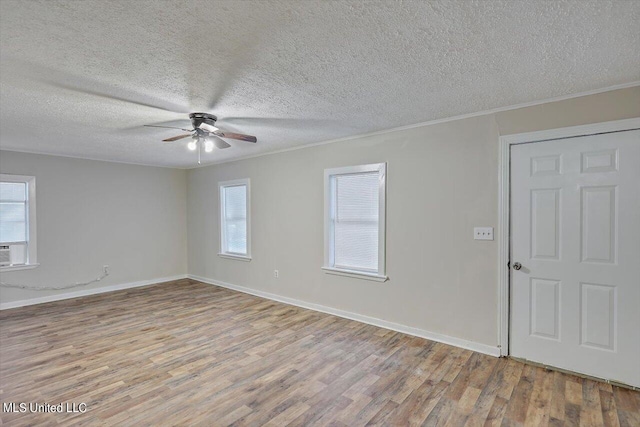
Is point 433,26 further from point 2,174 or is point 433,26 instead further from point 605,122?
point 2,174

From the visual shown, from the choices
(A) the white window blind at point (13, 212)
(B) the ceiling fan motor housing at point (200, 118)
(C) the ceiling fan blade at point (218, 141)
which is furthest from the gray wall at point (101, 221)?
(B) the ceiling fan motor housing at point (200, 118)

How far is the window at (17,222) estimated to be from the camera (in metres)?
4.64

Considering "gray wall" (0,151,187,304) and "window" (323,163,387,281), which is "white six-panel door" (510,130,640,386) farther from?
"gray wall" (0,151,187,304)

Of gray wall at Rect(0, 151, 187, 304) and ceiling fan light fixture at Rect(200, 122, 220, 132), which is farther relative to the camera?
gray wall at Rect(0, 151, 187, 304)

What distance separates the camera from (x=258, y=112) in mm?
3025

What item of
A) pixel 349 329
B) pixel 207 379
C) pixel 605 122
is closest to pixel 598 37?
pixel 605 122

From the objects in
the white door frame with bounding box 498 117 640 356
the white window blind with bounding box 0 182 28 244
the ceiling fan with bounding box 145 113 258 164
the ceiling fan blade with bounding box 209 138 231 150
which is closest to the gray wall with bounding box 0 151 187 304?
the white window blind with bounding box 0 182 28 244

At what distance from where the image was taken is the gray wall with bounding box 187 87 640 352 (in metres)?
3.02

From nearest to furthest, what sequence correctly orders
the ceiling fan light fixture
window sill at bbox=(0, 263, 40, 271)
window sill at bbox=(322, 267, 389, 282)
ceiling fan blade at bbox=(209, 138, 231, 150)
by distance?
1. the ceiling fan light fixture
2. ceiling fan blade at bbox=(209, 138, 231, 150)
3. window sill at bbox=(322, 267, 389, 282)
4. window sill at bbox=(0, 263, 40, 271)

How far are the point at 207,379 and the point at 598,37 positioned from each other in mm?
3573

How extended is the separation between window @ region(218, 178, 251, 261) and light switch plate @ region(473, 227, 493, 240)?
3581mm

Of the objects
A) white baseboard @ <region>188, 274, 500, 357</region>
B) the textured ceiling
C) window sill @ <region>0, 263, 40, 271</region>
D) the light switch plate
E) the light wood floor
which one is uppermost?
the textured ceiling

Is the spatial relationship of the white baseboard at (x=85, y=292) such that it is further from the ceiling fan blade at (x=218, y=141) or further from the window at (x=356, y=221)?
the ceiling fan blade at (x=218, y=141)

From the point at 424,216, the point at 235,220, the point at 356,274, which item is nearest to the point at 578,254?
the point at 424,216
